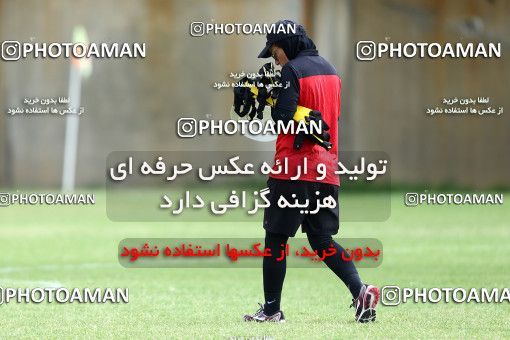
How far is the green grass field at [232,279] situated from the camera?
8.82 metres

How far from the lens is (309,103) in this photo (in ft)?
28.9

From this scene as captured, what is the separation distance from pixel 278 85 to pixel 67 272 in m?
4.91

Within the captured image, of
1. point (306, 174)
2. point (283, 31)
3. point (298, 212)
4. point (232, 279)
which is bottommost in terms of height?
point (232, 279)

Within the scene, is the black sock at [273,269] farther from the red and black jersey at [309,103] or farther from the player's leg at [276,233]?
the red and black jersey at [309,103]

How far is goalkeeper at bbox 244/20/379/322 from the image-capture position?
28.6 feet

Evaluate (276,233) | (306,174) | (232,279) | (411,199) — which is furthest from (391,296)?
(411,199)

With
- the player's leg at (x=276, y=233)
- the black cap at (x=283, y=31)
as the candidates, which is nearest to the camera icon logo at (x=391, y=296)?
the player's leg at (x=276, y=233)

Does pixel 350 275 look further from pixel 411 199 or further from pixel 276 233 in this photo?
pixel 411 199

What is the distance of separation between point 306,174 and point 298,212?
0.86 feet

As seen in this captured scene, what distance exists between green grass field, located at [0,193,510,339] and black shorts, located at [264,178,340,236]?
668 mm

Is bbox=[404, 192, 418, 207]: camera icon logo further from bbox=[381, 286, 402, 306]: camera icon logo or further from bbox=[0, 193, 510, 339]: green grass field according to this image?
bbox=[381, 286, 402, 306]: camera icon logo

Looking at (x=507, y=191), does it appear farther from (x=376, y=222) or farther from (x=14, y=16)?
(x=14, y=16)

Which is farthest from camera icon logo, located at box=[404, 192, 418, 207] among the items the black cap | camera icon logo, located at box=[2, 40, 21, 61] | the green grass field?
the black cap

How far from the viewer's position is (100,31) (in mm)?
24828
